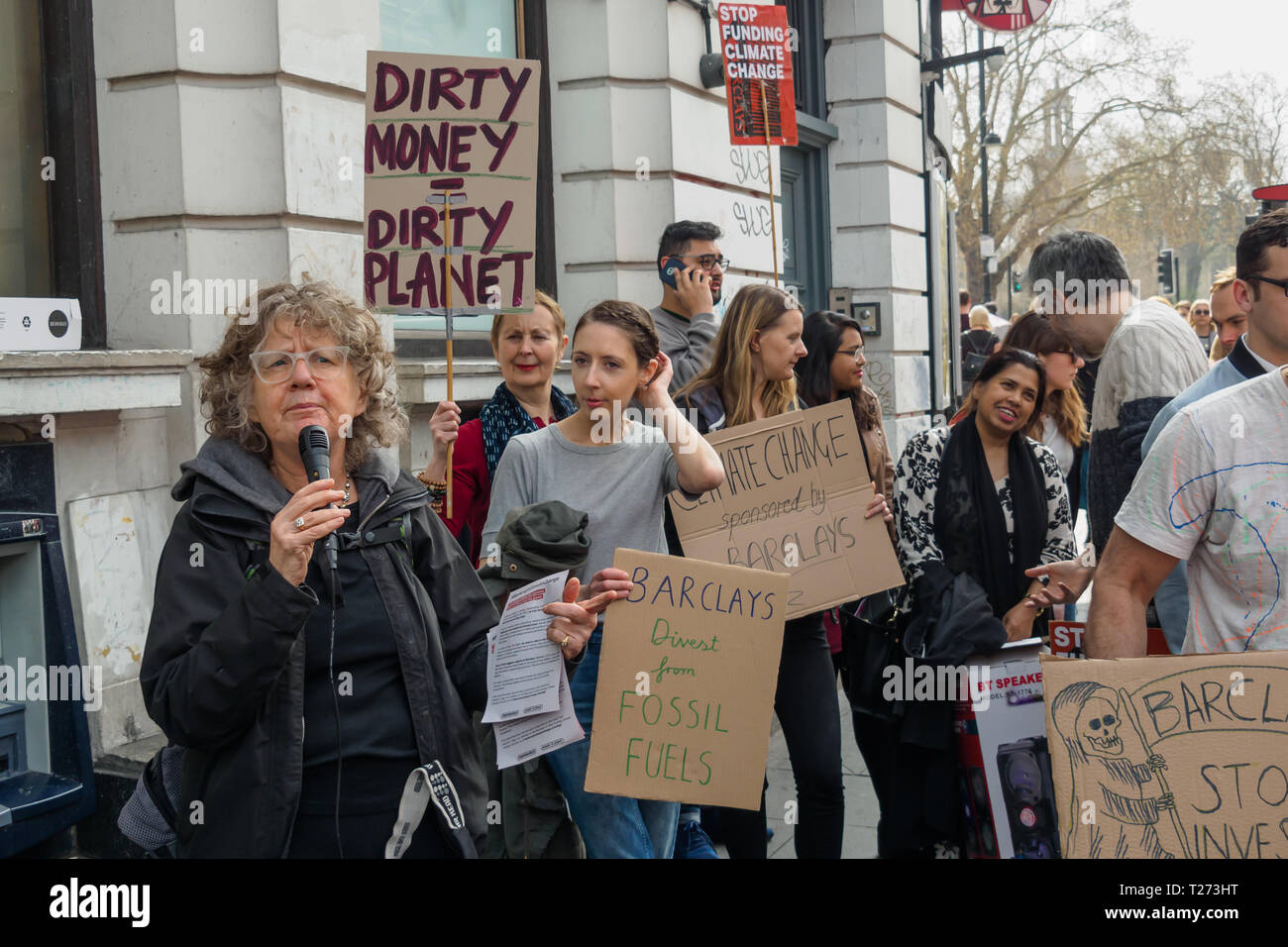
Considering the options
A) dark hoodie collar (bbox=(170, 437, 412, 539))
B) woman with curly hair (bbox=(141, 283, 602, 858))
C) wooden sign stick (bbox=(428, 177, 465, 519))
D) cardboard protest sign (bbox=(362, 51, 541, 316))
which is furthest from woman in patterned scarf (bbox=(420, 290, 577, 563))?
dark hoodie collar (bbox=(170, 437, 412, 539))

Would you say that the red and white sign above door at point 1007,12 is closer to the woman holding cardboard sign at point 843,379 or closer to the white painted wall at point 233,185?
the white painted wall at point 233,185

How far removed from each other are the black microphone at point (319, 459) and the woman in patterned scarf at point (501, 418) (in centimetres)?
159

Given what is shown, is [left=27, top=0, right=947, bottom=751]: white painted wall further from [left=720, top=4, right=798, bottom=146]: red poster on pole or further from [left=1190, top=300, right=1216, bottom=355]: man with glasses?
[left=1190, top=300, right=1216, bottom=355]: man with glasses

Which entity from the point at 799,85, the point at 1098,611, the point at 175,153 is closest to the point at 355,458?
the point at 1098,611

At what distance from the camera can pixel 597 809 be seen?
10.4ft

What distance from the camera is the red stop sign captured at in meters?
11.7

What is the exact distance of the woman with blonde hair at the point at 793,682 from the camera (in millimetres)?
3877

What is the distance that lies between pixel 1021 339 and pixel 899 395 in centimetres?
541

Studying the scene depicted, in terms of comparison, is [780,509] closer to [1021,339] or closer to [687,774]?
[687,774]

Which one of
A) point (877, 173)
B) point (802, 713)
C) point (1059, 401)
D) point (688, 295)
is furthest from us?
point (877, 173)

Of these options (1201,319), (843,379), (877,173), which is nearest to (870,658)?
(843,379)

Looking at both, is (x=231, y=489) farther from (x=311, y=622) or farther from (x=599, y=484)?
(x=599, y=484)

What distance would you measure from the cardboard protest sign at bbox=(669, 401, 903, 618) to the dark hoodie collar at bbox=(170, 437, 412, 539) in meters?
1.66

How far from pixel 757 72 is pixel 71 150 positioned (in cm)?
380
